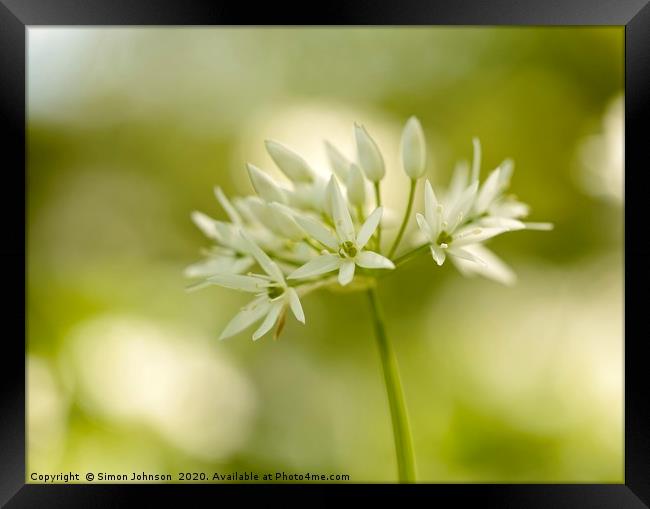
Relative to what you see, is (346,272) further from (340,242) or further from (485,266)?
(485,266)

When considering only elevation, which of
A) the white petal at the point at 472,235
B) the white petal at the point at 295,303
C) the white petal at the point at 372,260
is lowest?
the white petal at the point at 295,303

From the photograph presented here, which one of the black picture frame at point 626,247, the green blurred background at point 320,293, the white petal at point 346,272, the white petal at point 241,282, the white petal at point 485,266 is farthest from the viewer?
the green blurred background at point 320,293

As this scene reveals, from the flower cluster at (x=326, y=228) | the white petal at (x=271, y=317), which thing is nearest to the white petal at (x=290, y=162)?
the flower cluster at (x=326, y=228)

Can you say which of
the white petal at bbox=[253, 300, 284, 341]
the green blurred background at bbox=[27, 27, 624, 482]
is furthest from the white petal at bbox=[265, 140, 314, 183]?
the green blurred background at bbox=[27, 27, 624, 482]

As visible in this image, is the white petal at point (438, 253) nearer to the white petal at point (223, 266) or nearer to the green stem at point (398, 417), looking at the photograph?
the green stem at point (398, 417)

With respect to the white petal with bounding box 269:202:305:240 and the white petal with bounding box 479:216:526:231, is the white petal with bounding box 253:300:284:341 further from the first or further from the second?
the white petal with bounding box 479:216:526:231

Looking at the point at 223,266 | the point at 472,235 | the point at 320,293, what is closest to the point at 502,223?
the point at 472,235

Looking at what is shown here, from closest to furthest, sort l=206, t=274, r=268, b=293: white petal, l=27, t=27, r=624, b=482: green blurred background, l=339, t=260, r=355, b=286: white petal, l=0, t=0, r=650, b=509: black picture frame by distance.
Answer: l=339, t=260, r=355, b=286: white petal
l=206, t=274, r=268, b=293: white petal
l=0, t=0, r=650, b=509: black picture frame
l=27, t=27, r=624, b=482: green blurred background
